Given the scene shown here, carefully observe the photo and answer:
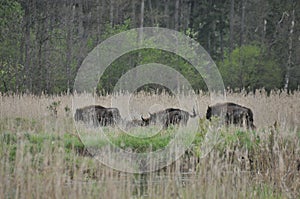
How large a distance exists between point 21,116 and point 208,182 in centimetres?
745

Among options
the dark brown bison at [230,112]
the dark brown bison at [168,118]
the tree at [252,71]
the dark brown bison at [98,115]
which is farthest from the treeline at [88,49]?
the dark brown bison at [230,112]

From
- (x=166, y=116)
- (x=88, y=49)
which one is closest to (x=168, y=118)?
(x=166, y=116)

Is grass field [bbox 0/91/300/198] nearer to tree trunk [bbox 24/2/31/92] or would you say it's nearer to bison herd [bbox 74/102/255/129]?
bison herd [bbox 74/102/255/129]

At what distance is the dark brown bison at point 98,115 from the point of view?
41.7 feet

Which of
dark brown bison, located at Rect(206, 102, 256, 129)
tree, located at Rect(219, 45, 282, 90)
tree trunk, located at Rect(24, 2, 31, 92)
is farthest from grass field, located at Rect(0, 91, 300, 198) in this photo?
tree, located at Rect(219, 45, 282, 90)

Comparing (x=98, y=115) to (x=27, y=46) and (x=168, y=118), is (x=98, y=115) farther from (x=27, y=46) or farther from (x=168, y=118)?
(x=27, y=46)

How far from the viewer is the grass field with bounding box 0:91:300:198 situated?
5852 mm

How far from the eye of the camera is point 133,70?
24.7 meters

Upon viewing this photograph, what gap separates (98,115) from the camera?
12938mm

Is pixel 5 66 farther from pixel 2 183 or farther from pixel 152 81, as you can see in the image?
pixel 2 183

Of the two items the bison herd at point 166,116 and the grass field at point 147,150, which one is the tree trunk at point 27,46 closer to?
the grass field at point 147,150

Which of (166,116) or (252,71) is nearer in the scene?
(166,116)

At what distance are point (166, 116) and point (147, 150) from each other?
2.48 metres

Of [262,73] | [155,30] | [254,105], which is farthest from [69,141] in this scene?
[155,30]
